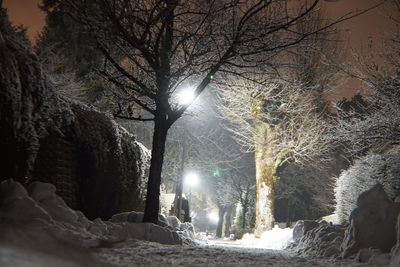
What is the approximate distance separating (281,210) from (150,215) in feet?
87.7

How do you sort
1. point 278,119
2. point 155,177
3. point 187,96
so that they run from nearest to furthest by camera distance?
point 155,177 → point 187,96 → point 278,119

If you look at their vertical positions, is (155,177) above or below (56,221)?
above

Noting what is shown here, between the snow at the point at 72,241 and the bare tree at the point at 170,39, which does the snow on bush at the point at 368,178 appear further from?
the snow at the point at 72,241

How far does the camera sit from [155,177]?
8000 millimetres

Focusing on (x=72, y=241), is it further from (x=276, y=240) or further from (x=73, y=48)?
(x=73, y=48)

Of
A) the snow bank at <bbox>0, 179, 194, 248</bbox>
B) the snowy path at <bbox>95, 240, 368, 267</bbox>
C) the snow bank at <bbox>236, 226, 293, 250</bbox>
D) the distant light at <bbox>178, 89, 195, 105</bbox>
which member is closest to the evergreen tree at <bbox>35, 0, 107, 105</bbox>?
the distant light at <bbox>178, 89, 195, 105</bbox>

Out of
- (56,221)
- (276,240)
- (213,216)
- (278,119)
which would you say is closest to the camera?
(56,221)

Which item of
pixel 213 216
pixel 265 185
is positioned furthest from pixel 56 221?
pixel 213 216

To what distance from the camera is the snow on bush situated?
1203cm

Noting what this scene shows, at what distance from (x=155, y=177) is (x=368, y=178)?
9433 millimetres

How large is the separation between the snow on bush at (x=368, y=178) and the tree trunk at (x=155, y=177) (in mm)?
6596

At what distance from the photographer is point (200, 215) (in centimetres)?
5666

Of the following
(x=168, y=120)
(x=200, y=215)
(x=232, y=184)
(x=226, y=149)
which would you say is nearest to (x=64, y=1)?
(x=168, y=120)

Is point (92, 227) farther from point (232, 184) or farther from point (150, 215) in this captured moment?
point (232, 184)
